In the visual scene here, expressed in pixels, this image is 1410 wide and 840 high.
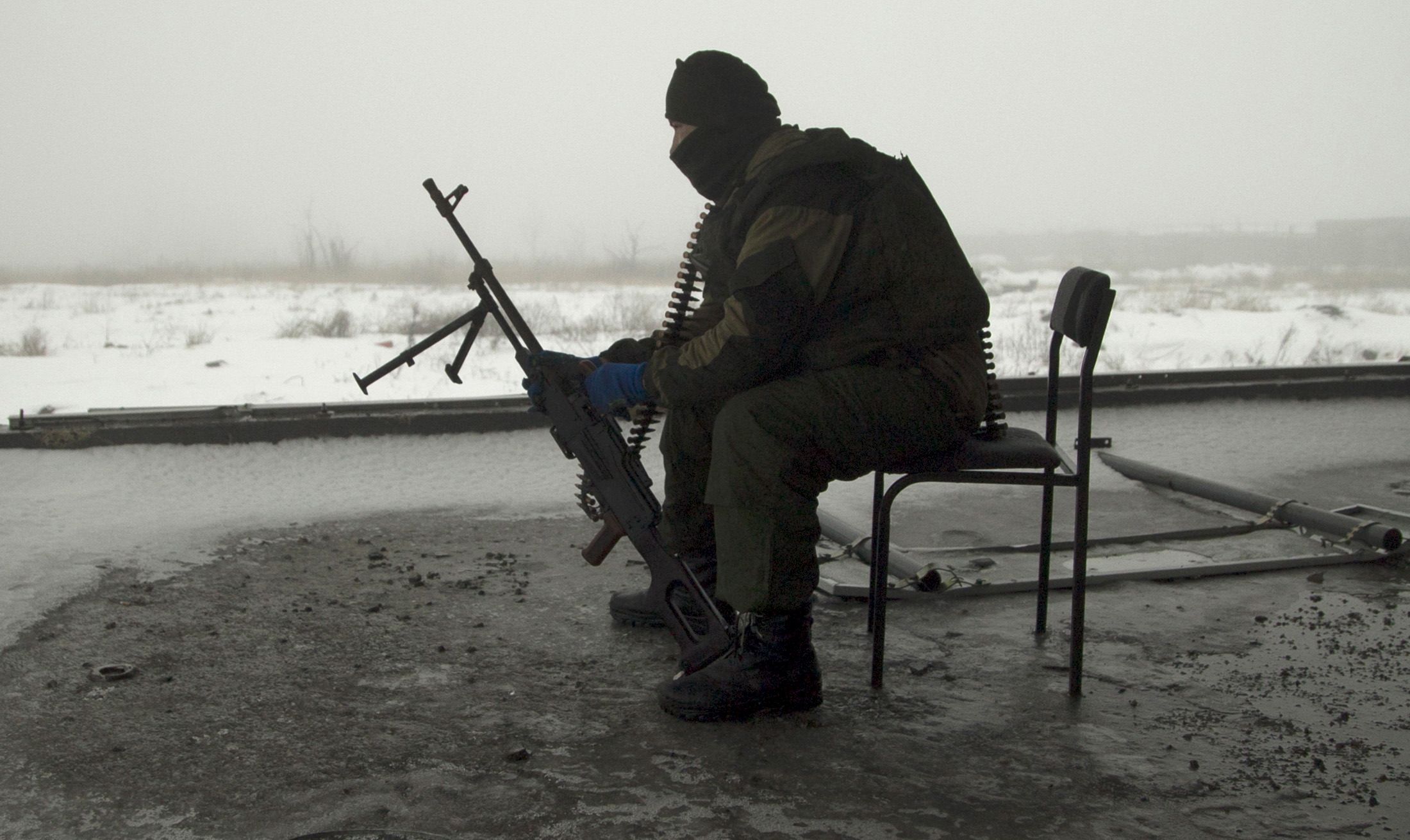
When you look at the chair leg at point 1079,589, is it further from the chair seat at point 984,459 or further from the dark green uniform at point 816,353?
the dark green uniform at point 816,353

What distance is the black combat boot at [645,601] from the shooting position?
8.74 feet

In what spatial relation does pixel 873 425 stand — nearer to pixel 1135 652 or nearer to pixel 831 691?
pixel 831 691

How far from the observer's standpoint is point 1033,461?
2.26 metres

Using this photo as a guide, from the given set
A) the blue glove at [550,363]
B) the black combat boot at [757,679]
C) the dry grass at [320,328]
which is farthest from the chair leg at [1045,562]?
the dry grass at [320,328]

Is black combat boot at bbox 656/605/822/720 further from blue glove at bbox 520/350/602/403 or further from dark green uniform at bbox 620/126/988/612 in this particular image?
blue glove at bbox 520/350/602/403

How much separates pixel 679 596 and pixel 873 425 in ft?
1.91

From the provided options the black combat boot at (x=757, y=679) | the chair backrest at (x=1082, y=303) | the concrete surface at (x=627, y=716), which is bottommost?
the concrete surface at (x=627, y=716)

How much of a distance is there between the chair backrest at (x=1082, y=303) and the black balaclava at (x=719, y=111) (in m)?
0.66

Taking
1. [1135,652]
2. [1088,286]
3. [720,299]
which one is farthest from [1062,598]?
[720,299]

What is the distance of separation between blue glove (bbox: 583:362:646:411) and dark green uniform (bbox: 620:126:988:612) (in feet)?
0.16

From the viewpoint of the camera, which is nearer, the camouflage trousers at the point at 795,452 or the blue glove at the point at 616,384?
the camouflage trousers at the point at 795,452

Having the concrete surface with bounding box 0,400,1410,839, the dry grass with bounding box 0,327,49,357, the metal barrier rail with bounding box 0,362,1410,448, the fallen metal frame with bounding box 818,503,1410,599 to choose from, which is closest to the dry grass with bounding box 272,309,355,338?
the dry grass with bounding box 0,327,49,357

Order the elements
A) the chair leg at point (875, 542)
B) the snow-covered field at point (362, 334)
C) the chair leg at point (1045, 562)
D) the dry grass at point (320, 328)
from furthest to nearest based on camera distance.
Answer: the dry grass at point (320, 328), the snow-covered field at point (362, 334), the chair leg at point (1045, 562), the chair leg at point (875, 542)

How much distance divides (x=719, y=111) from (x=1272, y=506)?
222 centimetres
